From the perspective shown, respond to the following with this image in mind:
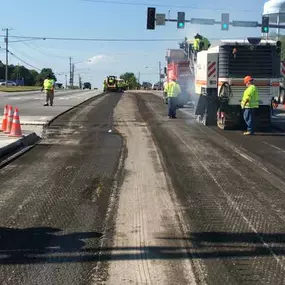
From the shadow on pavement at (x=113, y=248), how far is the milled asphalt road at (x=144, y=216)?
0.01 metres

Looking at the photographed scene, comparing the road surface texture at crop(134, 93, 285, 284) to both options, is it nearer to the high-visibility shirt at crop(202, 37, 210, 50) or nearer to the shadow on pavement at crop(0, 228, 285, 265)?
the shadow on pavement at crop(0, 228, 285, 265)

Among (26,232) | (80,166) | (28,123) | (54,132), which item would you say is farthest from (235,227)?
(28,123)

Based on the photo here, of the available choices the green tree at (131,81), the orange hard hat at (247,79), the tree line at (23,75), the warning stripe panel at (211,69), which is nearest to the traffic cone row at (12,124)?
the warning stripe panel at (211,69)

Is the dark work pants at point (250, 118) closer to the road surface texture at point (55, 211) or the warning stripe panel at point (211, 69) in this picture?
the warning stripe panel at point (211, 69)


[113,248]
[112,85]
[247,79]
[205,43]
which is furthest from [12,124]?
[112,85]

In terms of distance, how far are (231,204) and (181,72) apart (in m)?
19.2

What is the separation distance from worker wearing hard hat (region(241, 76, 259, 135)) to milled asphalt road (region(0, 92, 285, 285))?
2997 millimetres

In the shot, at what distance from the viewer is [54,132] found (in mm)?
15062

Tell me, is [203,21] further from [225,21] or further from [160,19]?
[160,19]

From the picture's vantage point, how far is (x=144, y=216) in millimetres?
6137

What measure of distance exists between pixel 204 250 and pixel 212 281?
2.42 ft

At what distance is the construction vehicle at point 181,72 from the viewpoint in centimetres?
2428

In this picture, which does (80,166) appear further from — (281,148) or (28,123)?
(28,123)

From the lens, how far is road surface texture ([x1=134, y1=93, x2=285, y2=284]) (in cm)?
460
